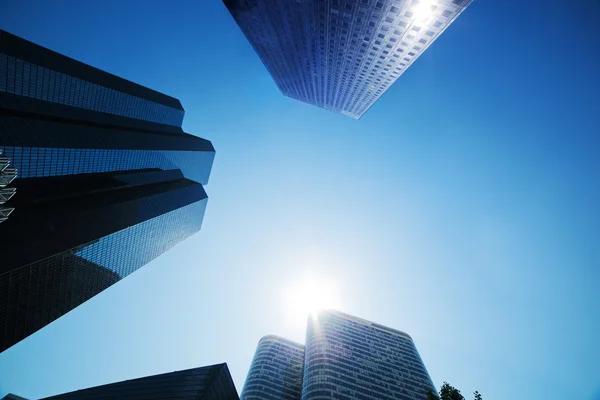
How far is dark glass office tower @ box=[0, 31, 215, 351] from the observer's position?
6788cm

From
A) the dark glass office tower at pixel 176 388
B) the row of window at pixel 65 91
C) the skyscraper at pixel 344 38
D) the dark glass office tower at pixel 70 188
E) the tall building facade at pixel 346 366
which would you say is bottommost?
the tall building facade at pixel 346 366

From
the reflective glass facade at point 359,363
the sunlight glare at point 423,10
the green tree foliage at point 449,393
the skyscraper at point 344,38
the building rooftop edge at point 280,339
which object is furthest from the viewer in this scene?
the building rooftop edge at point 280,339

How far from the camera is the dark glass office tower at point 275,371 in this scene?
92.6 metres

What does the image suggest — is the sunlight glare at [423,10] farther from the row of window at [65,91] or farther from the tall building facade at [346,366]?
the row of window at [65,91]

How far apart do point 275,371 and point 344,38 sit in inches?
4383

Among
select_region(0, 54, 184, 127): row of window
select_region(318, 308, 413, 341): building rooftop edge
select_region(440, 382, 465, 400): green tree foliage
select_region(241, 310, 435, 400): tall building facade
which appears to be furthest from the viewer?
select_region(318, 308, 413, 341): building rooftop edge

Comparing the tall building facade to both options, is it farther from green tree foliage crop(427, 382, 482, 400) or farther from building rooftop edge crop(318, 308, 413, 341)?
green tree foliage crop(427, 382, 482, 400)

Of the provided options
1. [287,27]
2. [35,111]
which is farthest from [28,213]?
[287,27]

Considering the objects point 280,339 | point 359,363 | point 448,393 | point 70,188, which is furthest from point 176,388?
point 70,188

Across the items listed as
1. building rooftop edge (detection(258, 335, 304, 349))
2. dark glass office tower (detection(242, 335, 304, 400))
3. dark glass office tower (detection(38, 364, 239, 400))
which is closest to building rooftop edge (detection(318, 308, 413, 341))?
building rooftop edge (detection(258, 335, 304, 349))

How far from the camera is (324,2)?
2702 inches

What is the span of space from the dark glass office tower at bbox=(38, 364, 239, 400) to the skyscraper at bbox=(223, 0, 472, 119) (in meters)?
82.5

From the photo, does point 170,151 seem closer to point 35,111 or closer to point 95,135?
point 95,135

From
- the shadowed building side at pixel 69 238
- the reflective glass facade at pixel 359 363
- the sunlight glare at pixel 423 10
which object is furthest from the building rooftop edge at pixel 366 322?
the sunlight glare at pixel 423 10
